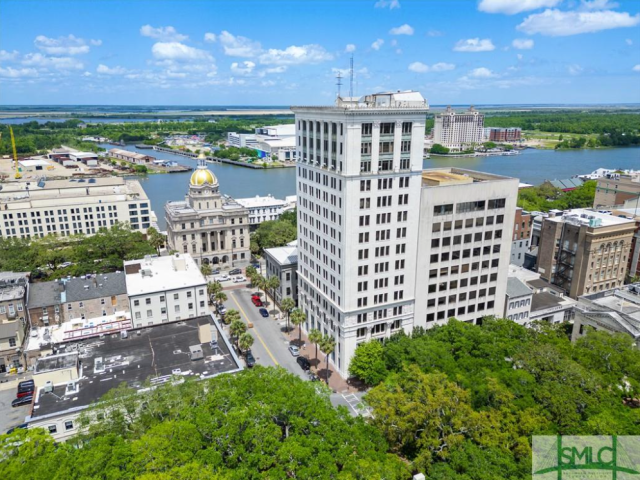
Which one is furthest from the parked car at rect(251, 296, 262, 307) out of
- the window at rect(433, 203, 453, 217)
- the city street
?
the window at rect(433, 203, 453, 217)

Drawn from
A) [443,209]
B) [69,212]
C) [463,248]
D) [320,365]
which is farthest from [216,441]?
[69,212]

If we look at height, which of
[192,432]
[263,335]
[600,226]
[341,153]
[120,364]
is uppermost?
[341,153]

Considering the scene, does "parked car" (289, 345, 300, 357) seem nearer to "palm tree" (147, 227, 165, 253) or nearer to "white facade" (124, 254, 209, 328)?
"white facade" (124, 254, 209, 328)

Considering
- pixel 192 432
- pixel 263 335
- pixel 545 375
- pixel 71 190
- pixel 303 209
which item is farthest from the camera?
pixel 71 190

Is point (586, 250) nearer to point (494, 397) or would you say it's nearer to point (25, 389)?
point (494, 397)

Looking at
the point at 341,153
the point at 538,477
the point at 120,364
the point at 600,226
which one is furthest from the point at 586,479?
the point at 600,226

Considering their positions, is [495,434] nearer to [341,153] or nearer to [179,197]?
[341,153]
